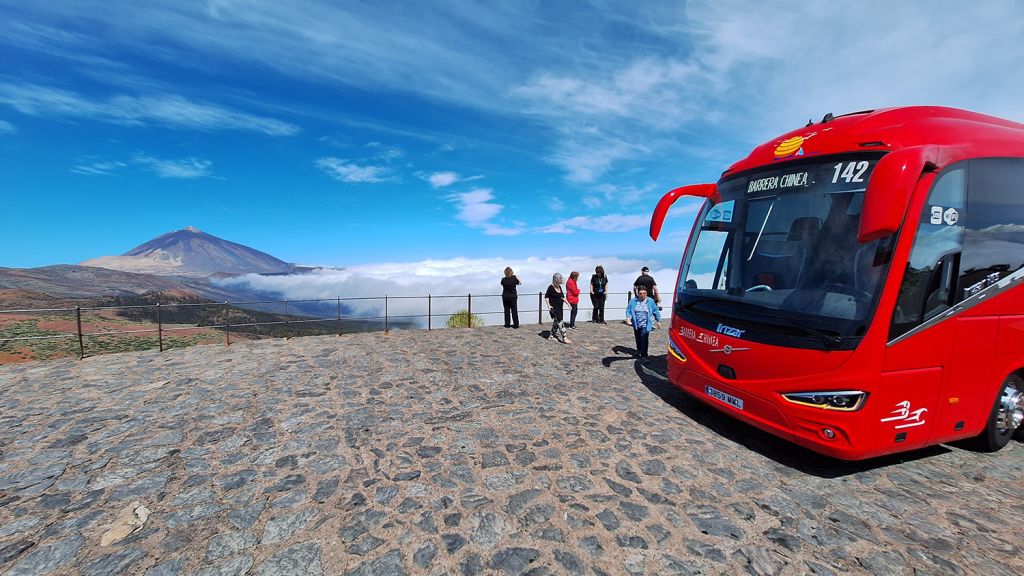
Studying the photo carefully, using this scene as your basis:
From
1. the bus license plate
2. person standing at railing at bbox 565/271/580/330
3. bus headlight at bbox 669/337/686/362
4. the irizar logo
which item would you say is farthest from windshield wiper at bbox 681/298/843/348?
person standing at railing at bbox 565/271/580/330

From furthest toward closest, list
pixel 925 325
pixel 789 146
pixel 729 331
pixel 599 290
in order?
pixel 599 290 → pixel 789 146 → pixel 729 331 → pixel 925 325

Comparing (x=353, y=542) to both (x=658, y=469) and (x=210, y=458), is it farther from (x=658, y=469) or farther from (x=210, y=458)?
(x=658, y=469)

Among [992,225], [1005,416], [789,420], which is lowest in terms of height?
[1005,416]

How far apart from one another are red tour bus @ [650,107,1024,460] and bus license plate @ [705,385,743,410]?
0.01 metres

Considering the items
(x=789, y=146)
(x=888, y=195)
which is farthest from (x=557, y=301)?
(x=888, y=195)

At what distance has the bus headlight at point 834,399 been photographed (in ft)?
11.0

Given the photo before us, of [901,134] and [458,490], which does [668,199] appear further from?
[458,490]

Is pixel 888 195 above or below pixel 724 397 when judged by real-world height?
above

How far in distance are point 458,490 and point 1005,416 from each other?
5858 millimetres

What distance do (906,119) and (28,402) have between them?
447 inches

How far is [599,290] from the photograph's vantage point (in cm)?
1353

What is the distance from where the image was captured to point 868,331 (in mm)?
3326

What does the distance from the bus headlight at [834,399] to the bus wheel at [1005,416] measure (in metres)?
2.28

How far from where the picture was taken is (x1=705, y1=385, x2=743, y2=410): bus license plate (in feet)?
13.6
